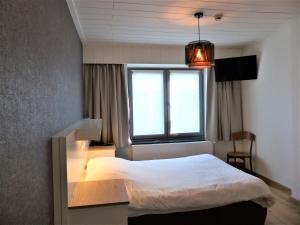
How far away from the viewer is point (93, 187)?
6.57 ft

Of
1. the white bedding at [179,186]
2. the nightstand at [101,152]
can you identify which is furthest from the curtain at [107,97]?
the white bedding at [179,186]

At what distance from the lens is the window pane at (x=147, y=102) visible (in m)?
4.62

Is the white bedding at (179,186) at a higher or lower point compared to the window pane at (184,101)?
lower

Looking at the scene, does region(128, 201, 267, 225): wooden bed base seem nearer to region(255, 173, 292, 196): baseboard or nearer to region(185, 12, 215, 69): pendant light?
region(255, 173, 292, 196): baseboard

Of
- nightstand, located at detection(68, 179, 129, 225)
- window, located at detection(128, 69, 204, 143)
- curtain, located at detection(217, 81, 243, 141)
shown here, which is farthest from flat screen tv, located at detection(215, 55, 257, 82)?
nightstand, located at detection(68, 179, 129, 225)

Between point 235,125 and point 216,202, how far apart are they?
2.56 m

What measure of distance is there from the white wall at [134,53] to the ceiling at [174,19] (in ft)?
0.86

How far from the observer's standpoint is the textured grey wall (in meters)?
0.84

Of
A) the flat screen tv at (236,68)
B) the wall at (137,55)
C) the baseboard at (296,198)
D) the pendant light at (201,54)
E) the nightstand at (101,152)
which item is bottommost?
the baseboard at (296,198)

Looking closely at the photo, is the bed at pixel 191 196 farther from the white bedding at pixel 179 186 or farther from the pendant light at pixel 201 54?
the pendant light at pixel 201 54

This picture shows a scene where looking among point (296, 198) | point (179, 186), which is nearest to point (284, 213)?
point (296, 198)

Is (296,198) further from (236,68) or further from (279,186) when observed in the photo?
(236,68)

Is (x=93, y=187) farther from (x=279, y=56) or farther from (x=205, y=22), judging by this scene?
(x=279, y=56)

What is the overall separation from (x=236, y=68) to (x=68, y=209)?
3708 millimetres
